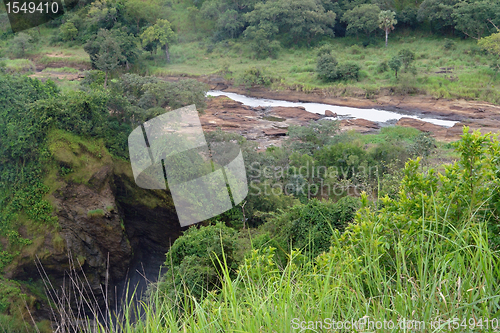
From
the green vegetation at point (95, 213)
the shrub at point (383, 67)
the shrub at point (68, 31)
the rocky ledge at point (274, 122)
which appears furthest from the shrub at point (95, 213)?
the shrub at point (68, 31)

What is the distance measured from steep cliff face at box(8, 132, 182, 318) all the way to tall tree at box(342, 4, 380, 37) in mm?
25554

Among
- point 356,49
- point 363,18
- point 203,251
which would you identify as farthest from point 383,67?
point 203,251

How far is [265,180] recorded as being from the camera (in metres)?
10.6

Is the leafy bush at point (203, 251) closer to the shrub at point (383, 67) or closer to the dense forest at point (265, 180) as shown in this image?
the dense forest at point (265, 180)

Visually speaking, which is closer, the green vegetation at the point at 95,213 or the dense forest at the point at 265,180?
the dense forest at the point at 265,180

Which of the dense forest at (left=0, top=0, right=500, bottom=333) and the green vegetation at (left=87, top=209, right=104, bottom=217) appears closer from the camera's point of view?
the dense forest at (left=0, top=0, right=500, bottom=333)

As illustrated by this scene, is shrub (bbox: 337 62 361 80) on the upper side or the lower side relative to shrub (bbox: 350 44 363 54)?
lower

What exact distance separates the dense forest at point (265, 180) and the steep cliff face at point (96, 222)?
4cm

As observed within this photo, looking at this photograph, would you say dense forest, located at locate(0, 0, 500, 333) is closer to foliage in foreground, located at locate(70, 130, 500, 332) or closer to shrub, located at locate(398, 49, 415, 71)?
foliage in foreground, located at locate(70, 130, 500, 332)

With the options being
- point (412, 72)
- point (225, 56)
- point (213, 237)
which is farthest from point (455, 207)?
point (225, 56)

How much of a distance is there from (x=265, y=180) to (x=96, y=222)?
4.65 metres

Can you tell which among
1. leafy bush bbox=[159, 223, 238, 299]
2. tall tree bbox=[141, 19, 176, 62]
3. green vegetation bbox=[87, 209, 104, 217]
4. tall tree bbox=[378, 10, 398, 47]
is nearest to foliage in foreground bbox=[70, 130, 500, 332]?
leafy bush bbox=[159, 223, 238, 299]

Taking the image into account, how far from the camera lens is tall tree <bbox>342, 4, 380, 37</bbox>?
2938 cm

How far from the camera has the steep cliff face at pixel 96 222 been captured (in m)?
8.92
